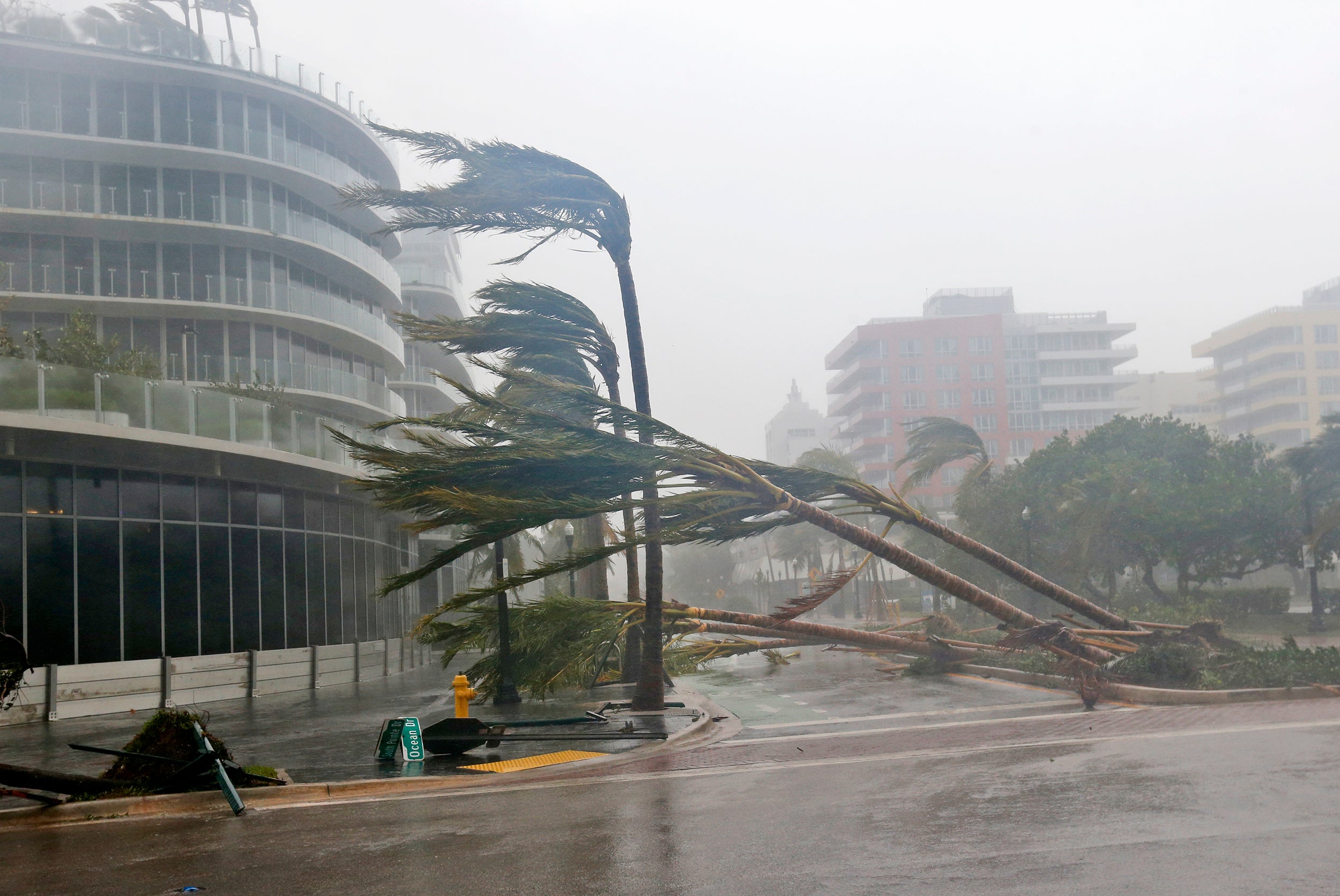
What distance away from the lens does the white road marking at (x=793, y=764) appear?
34.0 feet

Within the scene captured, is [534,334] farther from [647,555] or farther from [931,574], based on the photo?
[931,574]

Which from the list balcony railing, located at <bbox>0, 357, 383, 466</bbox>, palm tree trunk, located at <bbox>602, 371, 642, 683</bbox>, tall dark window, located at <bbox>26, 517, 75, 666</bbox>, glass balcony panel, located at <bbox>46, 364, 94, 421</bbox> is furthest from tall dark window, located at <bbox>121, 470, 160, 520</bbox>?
palm tree trunk, located at <bbox>602, 371, 642, 683</bbox>

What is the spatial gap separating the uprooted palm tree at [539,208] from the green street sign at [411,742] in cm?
501

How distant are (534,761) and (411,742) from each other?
57.1 inches

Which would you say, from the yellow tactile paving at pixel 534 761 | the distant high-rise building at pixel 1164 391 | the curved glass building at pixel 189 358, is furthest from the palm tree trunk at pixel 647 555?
the distant high-rise building at pixel 1164 391

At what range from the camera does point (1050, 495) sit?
3800cm

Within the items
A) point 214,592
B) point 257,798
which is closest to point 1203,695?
point 257,798

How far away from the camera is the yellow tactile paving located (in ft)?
38.8

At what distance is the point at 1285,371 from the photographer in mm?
107312

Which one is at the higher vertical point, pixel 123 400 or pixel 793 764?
pixel 123 400

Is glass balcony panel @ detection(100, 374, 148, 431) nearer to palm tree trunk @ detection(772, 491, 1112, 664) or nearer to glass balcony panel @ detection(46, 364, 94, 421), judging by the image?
glass balcony panel @ detection(46, 364, 94, 421)

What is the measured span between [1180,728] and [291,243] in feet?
109

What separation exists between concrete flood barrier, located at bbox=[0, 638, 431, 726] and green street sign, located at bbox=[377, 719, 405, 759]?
23.4 ft

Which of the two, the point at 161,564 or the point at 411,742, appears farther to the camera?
the point at 161,564
